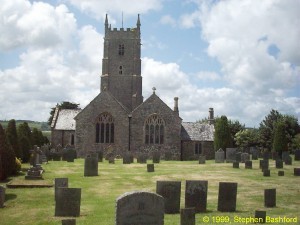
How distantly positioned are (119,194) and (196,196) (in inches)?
196

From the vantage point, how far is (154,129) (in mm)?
49875

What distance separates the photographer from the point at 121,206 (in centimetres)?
1091

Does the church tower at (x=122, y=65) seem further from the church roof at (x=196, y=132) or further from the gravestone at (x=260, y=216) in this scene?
the gravestone at (x=260, y=216)

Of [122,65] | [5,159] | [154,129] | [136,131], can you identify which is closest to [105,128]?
[136,131]

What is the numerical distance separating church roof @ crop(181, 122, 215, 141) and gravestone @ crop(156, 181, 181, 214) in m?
35.3

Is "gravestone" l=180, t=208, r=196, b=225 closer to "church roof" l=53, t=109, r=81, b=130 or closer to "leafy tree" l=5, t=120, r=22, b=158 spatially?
"leafy tree" l=5, t=120, r=22, b=158

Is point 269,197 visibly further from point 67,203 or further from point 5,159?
point 5,159

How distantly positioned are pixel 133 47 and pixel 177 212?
49.7m

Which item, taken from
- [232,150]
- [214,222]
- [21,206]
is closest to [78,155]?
[232,150]

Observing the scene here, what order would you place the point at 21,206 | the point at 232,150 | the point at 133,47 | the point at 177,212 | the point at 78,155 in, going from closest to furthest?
the point at 177,212
the point at 21,206
the point at 232,150
the point at 78,155
the point at 133,47

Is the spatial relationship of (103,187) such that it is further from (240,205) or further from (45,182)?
(240,205)

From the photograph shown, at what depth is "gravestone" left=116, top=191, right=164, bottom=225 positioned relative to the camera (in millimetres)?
10922

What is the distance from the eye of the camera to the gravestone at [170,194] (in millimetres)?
15523

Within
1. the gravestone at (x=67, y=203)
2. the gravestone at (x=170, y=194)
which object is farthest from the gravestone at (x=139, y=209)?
the gravestone at (x=67, y=203)
